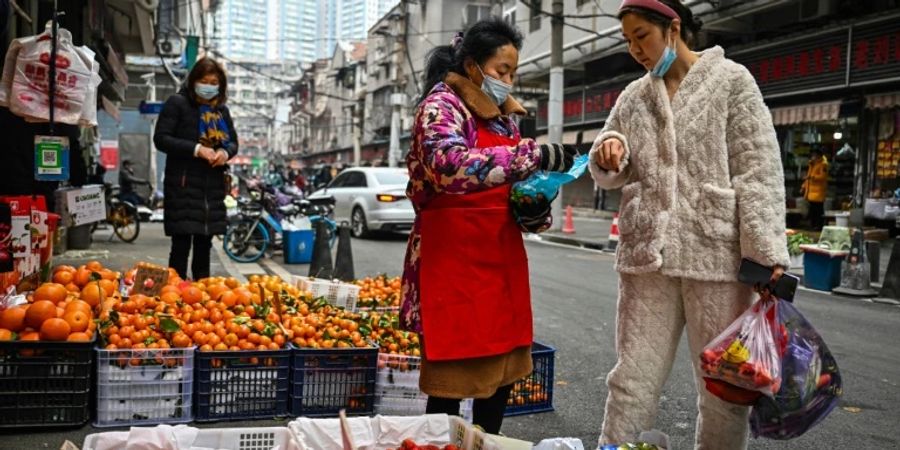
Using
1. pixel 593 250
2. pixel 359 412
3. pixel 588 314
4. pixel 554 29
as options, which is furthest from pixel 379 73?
pixel 359 412

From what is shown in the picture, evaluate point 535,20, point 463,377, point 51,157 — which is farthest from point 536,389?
point 535,20

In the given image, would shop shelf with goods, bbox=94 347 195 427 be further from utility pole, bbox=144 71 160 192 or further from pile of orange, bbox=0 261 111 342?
utility pole, bbox=144 71 160 192

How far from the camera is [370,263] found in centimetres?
1218

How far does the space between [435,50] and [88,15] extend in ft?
31.4

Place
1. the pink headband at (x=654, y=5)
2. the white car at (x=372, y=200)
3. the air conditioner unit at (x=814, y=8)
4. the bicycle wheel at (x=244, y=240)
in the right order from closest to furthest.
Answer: the pink headband at (x=654, y=5) < the bicycle wheel at (x=244, y=240) < the white car at (x=372, y=200) < the air conditioner unit at (x=814, y=8)

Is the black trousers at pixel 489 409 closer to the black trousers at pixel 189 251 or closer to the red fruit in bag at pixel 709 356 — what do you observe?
the red fruit in bag at pixel 709 356

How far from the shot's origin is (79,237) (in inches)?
487

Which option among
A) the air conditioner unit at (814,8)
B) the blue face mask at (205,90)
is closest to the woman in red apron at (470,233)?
the blue face mask at (205,90)

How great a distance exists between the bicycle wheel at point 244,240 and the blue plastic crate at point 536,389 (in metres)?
9.12

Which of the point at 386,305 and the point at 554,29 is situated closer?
the point at 386,305

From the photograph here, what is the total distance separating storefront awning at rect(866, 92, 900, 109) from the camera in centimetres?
1475

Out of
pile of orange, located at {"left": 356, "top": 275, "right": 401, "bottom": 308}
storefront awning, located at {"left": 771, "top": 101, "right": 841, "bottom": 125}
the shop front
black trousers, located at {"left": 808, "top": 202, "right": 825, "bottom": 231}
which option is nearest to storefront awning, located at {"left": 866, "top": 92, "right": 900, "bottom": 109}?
the shop front

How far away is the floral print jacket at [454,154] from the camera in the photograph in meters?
2.54

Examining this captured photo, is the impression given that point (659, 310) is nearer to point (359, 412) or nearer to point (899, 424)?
point (359, 412)
